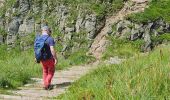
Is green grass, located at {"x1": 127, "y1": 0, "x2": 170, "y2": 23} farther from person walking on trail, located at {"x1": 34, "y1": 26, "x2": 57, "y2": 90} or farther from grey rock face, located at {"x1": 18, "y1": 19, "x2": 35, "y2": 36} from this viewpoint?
person walking on trail, located at {"x1": 34, "y1": 26, "x2": 57, "y2": 90}

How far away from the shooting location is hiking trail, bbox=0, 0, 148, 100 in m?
11.3

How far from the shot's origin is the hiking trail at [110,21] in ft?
75.5

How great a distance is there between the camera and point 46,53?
42.2 feet

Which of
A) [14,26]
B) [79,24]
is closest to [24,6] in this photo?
[14,26]

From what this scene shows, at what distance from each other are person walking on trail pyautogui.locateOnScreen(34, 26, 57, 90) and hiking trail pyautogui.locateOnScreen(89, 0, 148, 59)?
9529 mm

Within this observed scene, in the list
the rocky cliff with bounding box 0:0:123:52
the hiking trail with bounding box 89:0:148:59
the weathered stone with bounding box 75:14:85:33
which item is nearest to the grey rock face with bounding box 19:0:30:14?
the rocky cliff with bounding box 0:0:123:52

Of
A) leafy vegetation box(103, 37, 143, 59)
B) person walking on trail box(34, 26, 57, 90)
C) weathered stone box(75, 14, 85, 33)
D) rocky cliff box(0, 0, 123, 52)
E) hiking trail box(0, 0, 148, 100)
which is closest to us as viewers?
hiking trail box(0, 0, 148, 100)

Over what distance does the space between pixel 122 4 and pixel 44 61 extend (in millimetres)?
12450

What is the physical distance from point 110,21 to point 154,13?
216 centimetres

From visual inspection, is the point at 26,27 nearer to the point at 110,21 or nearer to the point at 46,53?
the point at 110,21

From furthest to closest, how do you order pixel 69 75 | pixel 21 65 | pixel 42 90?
pixel 21 65 < pixel 69 75 < pixel 42 90

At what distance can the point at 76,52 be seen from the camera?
2283 cm

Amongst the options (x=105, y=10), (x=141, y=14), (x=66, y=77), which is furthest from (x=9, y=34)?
(x=66, y=77)

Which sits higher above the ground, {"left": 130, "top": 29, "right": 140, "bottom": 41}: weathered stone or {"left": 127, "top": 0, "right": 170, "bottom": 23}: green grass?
{"left": 127, "top": 0, "right": 170, "bottom": 23}: green grass
